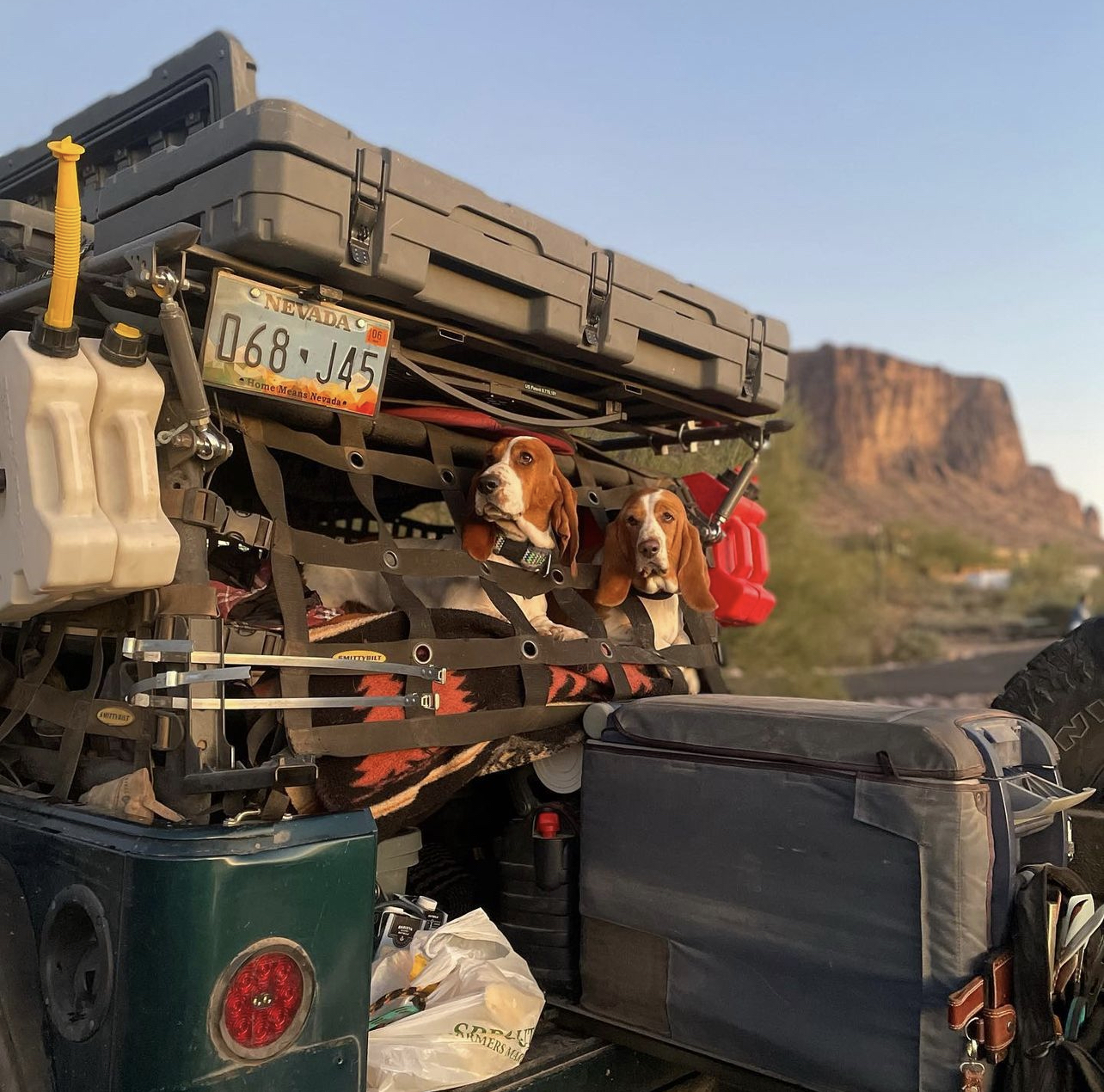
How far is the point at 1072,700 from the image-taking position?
10.2 feet

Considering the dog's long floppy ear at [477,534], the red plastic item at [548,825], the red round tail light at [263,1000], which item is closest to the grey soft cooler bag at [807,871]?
the red plastic item at [548,825]

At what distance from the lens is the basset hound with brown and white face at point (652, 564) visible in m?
3.32

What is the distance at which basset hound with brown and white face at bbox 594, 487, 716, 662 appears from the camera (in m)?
A: 3.32

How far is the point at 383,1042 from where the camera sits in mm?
2193

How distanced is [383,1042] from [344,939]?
1.54 feet

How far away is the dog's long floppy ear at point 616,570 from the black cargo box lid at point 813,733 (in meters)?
0.73

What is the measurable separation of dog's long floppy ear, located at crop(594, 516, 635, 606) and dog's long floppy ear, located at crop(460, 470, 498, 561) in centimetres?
51

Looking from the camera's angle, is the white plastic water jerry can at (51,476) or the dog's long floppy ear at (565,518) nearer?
the white plastic water jerry can at (51,476)

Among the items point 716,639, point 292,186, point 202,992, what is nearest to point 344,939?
point 202,992

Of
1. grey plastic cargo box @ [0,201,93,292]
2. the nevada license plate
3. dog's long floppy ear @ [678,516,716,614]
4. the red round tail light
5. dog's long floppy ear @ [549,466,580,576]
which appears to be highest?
grey plastic cargo box @ [0,201,93,292]

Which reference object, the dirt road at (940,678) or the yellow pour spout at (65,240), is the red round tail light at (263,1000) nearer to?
the yellow pour spout at (65,240)

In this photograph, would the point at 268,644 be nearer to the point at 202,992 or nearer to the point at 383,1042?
the point at 202,992

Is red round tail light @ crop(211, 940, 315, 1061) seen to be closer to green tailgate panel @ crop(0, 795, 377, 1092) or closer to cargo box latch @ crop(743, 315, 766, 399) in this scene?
green tailgate panel @ crop(0, 795, 377, 1092)

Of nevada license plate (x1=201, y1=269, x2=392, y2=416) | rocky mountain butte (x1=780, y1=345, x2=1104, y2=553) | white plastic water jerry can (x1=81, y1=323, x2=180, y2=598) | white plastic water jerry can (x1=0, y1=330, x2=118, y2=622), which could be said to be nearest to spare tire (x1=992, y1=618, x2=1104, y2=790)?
Answer: nevada license plate (x1=201, y1=269, x2=392, y2=416)
